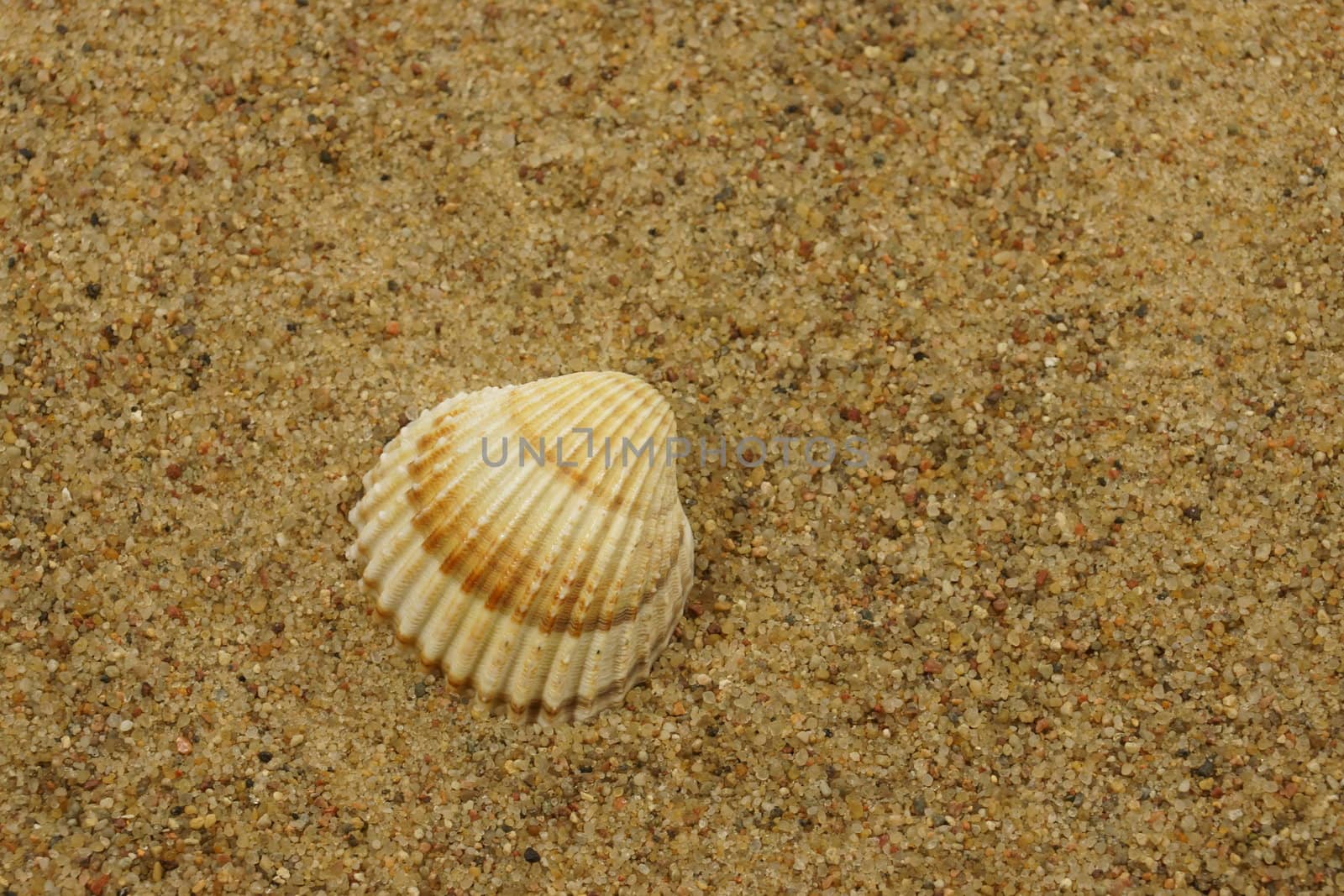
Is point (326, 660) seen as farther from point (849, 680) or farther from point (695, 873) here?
point (849, 680)

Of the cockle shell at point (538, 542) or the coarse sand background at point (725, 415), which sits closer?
the cockle shell at point (538, 542)

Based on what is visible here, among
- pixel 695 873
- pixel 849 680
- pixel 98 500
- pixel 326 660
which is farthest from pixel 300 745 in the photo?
pixel 849 680

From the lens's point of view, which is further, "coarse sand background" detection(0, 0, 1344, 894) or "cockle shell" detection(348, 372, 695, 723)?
"coarse sand background" detection(0, 0, 1344, 894)

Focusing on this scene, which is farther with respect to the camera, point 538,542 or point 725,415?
point 725,415
